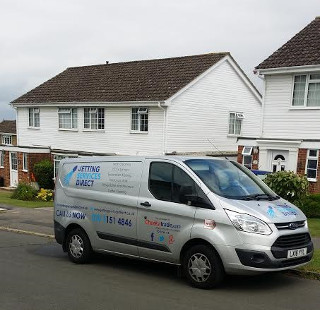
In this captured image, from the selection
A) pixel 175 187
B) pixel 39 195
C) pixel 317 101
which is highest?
pixel 317 101

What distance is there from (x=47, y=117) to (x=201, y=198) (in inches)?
907

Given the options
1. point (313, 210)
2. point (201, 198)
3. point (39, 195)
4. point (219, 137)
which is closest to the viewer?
point (201, 198)

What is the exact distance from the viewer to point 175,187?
21.9 feet

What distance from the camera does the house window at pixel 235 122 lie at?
25.9 metres

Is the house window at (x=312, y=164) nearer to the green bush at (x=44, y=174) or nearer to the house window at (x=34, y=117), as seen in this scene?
the green bush at (x=44, y=174)

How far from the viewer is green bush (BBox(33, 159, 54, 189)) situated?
26531mm

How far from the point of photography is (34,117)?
28844 mm

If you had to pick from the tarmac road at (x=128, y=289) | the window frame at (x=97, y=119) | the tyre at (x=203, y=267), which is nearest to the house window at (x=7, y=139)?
the window frame at (x=97, y=119)

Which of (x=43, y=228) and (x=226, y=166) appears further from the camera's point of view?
(x=43, y=228)

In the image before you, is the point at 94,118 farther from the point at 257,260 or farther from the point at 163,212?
the point at 257,260


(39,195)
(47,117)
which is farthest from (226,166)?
(47,117)

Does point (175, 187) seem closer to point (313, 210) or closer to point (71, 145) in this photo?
point (313, 210)

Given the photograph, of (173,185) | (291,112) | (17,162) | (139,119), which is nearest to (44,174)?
(17,162)

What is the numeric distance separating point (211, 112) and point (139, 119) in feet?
14.5
